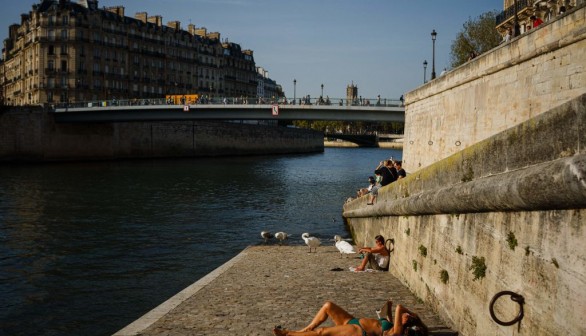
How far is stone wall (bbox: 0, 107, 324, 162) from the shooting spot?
64688 mm

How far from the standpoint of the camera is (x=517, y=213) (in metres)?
6.95

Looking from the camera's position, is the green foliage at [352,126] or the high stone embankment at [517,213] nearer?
the high stone embankment at [517,213]

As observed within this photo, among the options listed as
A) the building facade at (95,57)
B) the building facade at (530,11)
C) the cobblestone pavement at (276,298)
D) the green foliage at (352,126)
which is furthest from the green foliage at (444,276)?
the green foliage at (352,126)

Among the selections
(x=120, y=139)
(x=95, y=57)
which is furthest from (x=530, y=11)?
(x=95, y=57)

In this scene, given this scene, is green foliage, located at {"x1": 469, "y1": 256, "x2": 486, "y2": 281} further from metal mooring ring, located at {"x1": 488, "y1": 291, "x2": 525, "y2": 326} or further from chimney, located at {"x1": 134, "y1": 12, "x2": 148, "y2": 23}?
chimney, located at {"x1": 134, "y1": 12, "x2": 148, "y2": 23}

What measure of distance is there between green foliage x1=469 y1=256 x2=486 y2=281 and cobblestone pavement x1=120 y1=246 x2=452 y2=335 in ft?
3.91

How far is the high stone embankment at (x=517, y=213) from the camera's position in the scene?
5785mm

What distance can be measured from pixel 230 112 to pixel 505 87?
40433 millimetres

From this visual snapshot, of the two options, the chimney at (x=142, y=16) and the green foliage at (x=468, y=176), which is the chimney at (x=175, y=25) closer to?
the chimney at (x=142, y=16)

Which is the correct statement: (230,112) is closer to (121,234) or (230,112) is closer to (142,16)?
(121,234)

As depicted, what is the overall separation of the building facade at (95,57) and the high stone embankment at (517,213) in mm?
83140

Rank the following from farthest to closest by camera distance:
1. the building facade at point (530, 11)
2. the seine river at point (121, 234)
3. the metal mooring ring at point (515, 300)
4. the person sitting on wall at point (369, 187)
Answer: the building facade at point (530, 11) < the person sitting on wall at point (369, 187) < the seine river at point (121, 234) < the metal mooring ring at point (515, 300)

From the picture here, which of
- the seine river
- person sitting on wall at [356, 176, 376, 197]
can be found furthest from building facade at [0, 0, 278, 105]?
person sitting on wall at [356, 176, 376, 197]

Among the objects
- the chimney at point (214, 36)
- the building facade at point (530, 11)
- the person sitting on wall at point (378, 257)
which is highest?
the chimney at point (214, 36)
